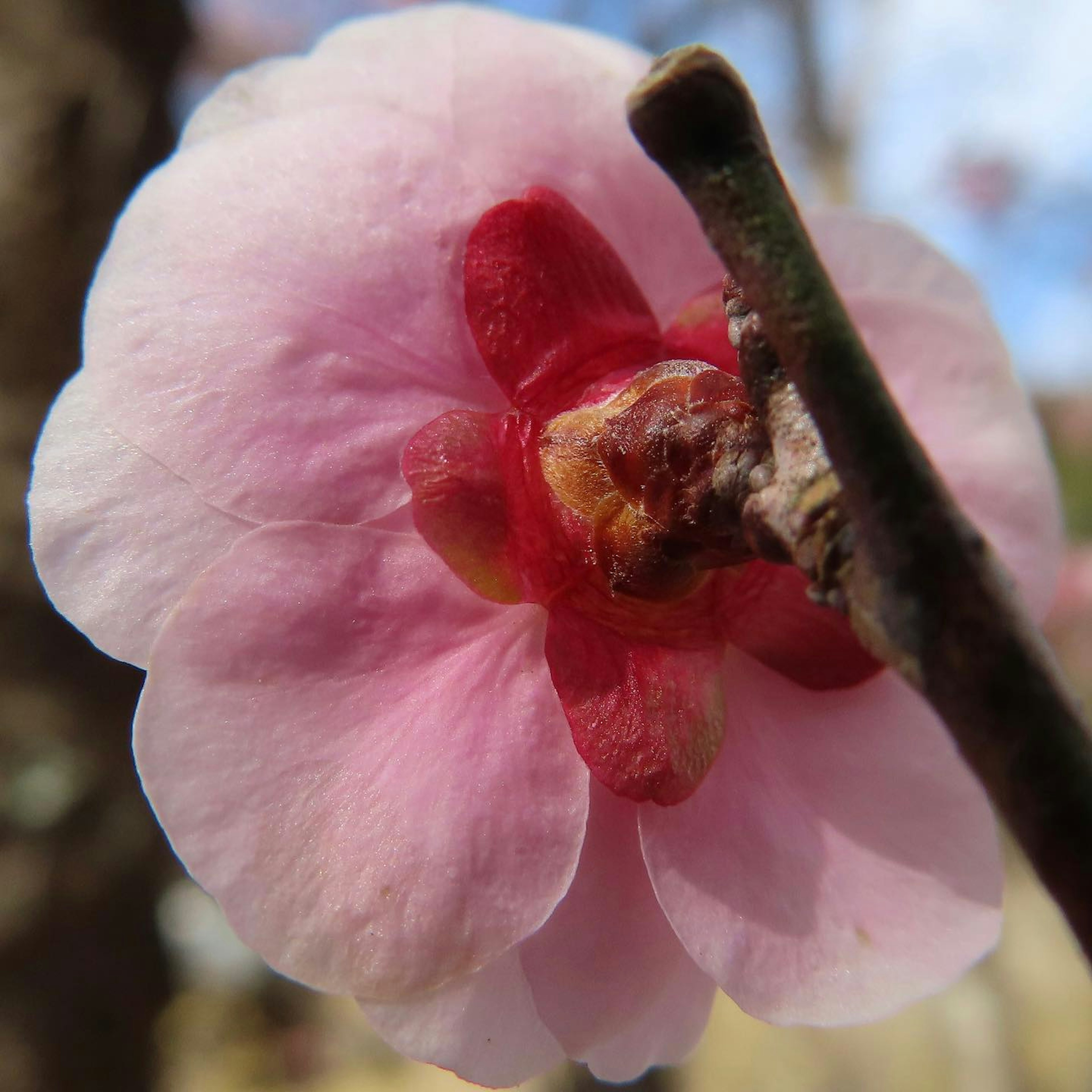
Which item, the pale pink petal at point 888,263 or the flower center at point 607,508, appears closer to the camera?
the flower center at point 607,508

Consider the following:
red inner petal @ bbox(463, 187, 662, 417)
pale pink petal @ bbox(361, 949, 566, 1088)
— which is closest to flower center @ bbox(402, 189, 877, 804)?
red inner petal @ bbox(463, 187, 662, 417)

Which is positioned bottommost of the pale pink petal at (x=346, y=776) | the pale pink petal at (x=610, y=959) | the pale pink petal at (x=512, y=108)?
the pale pink petal at (x=610, y=959)

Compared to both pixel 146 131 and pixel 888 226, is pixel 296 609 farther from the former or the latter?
pixel 146 131

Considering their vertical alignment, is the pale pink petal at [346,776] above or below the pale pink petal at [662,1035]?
above

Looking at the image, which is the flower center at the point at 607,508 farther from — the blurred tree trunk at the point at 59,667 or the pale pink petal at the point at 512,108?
the blurred tree trunk at the point at 59,667

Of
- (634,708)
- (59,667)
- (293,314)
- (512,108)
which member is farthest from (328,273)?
(59,667)

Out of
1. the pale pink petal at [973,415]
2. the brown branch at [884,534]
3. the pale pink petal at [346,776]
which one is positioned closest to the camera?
the brown branch at [884,534]

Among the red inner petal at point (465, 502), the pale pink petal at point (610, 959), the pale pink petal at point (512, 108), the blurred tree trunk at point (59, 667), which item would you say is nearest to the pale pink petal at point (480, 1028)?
the pale pink petal at point (610, 959)

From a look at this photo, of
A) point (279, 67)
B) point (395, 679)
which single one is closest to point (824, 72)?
point (279, 67)
